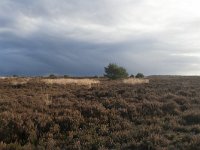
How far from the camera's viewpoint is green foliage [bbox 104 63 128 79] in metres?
65.6

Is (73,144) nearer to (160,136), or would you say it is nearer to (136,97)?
(160,136)

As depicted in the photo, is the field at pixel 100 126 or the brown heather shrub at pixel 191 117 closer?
the field at pixel 100 126

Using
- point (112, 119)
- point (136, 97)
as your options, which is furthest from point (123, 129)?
point (136, 97)

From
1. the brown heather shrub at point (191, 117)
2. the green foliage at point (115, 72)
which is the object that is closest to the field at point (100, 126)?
the brown heather shrub at point (191, 117)

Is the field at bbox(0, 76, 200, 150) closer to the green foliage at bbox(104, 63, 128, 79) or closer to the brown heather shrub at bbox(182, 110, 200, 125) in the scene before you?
the brown heather shrub at bbox(182, 110, 200, 125)

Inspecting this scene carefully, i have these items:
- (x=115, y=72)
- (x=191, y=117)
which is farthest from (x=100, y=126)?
(x=115, y=72)

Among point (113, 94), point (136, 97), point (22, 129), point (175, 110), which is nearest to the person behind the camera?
point (22, 129)

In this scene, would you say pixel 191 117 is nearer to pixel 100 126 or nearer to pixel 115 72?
pixel 100 126

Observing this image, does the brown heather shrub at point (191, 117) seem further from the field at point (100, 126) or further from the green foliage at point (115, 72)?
the green foliage at point (115, 72)

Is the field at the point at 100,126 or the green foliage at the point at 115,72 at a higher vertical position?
the green foliage at the point at 115,72

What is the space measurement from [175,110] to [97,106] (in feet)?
11.9

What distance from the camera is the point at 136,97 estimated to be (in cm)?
2466

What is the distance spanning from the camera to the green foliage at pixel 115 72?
65562 mm

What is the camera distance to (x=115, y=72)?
66062 mm
